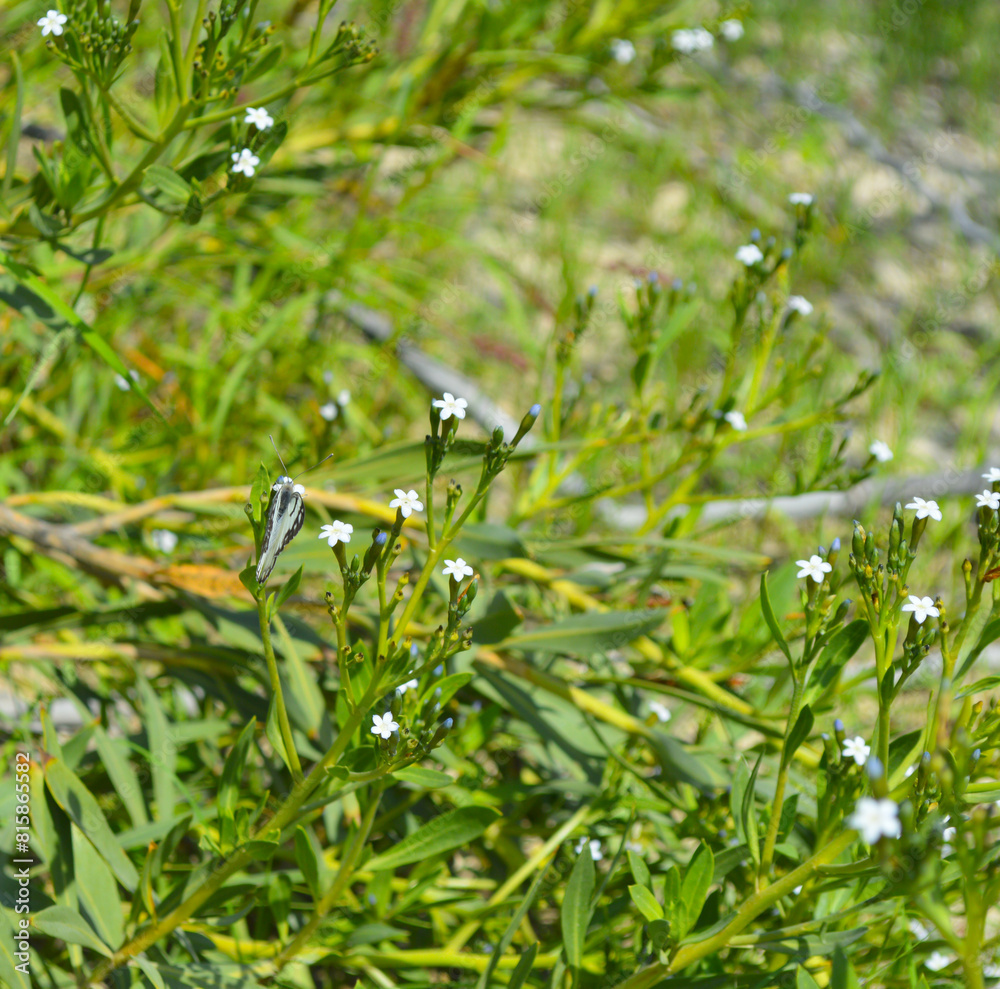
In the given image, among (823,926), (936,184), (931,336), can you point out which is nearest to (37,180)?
(823,926)

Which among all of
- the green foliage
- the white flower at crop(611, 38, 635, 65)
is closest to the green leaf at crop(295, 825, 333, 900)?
the green foliage

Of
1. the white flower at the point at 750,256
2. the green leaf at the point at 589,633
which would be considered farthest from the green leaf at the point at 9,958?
the white flower at the point at 750,256

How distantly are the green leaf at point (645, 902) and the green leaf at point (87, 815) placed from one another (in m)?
0.65

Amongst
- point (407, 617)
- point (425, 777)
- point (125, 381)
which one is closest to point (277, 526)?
point (407, 617)

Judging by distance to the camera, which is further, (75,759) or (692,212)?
(692,212)

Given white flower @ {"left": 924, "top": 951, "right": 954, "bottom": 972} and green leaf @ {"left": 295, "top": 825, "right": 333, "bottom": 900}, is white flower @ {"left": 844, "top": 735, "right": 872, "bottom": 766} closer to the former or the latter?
white flower @ {"left": 924, "top": 951, "right": 954, "bottom": 972}

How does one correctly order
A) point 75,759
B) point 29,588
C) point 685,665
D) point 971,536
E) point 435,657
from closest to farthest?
point 435,657 < point 75,759 < point 685,665 < point 29,588 < point 971,536

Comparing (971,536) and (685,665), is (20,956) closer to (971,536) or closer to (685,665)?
(685,665)

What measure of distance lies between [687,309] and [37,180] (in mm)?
1098

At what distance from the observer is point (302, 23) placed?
3.64 meters

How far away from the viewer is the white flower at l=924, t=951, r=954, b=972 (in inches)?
51.4

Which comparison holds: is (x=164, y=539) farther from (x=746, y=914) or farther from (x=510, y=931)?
(x=746, y=914)

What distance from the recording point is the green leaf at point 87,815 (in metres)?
1.15

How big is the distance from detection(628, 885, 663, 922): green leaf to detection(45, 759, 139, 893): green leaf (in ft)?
2.14
